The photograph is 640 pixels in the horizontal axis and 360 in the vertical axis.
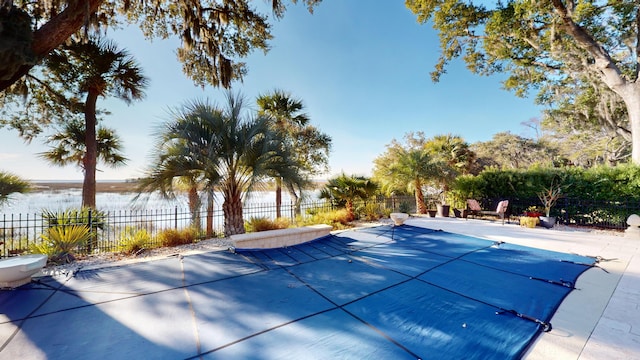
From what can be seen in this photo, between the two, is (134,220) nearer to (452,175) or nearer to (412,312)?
(412,312)

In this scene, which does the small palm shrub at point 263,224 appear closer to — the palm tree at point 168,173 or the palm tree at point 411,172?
the palm tree at point 168,173

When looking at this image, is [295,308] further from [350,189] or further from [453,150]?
[453,150]

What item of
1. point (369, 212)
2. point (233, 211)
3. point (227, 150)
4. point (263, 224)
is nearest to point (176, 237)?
point (233, 211)

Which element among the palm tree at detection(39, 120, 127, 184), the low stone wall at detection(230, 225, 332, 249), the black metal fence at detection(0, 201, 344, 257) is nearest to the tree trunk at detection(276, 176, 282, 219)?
the black metal fence at detection(0, 201, 344, 257)

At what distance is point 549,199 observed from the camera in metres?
8.28

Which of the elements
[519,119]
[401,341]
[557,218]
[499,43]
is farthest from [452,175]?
[519,119]

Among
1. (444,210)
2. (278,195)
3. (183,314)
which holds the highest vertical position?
(278,195)

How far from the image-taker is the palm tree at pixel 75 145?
8.07 meters

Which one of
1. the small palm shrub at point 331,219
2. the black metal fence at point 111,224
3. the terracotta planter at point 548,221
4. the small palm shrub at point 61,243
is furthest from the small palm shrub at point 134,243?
the terracotta planter at point 548,221

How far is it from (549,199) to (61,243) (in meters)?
13.8

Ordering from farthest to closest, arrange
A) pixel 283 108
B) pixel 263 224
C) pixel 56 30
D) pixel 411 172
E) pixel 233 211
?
pixel 283 108 → pixel 411 172 → pixel 263 224 → pixel 233 211 → pixel 56 30

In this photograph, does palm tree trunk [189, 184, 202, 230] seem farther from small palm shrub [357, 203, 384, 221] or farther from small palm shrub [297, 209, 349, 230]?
small palm shrub [357, 203, 384, 221]

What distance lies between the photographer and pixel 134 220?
256 inches

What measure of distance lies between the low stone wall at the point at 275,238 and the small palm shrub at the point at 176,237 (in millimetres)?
1639
